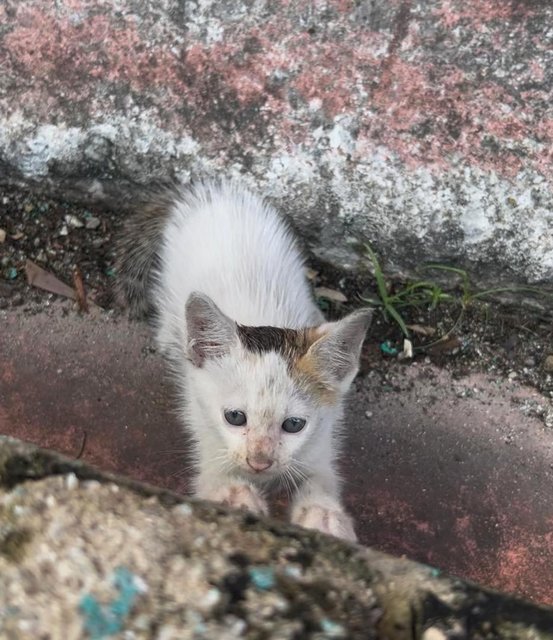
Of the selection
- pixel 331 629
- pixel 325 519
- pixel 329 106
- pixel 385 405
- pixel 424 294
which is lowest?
pixel 325 519

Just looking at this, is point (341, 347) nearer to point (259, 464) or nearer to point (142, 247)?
point (259, 464)

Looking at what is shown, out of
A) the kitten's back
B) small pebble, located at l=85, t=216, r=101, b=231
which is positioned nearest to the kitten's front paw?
the kitten's back

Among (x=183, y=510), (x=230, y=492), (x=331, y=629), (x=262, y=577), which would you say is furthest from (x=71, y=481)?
(x=230, y=492)

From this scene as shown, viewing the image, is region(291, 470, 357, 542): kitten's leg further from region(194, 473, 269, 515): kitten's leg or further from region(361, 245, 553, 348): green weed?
region(361, 245, 553, 348): green weed

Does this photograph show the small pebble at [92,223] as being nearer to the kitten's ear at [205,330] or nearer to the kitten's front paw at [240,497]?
the kitten's ear at [205,330]

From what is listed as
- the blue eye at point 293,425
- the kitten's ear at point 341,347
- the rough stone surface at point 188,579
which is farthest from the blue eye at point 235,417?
the rough stone surface at point 188,579

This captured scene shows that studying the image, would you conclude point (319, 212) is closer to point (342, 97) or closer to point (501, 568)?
point (342, 97)
